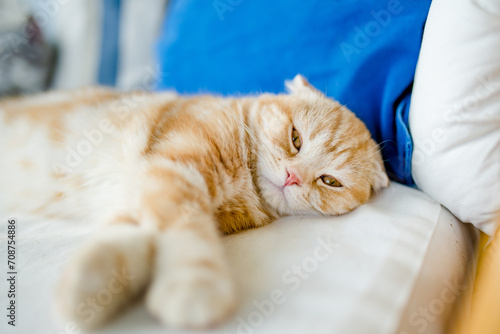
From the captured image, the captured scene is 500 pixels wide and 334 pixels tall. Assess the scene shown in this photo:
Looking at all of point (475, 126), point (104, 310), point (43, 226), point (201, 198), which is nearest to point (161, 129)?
point (201, 198)

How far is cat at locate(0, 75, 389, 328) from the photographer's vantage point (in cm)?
100

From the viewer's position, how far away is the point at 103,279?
77cm

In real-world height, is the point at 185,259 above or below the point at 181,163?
below

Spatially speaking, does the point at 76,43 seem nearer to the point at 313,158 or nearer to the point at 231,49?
the point at 231,49

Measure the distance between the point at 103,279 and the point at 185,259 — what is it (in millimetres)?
191

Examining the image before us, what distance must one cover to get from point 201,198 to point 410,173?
3.24 ft

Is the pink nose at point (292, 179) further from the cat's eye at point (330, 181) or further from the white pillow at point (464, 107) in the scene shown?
Answer: the white pillow at point (464, 107)

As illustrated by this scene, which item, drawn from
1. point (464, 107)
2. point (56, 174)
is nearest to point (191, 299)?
point (56, 174)

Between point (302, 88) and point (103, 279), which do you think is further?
point (302, 88)

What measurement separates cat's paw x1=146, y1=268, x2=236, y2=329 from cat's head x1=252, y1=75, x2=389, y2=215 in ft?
2.04

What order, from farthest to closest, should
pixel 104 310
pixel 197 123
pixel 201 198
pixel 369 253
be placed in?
pixel 197 123 → pixel 201 198 → pixel 369 253 → pixel 104 310

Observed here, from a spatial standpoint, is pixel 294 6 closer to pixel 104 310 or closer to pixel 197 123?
pixel 197 123

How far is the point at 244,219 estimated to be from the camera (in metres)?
1.26

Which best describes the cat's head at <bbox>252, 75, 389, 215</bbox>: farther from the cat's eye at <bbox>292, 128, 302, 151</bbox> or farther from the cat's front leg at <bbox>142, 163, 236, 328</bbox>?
the cat's front leg at <bbox>142, 163, 236, 328</bbox>
